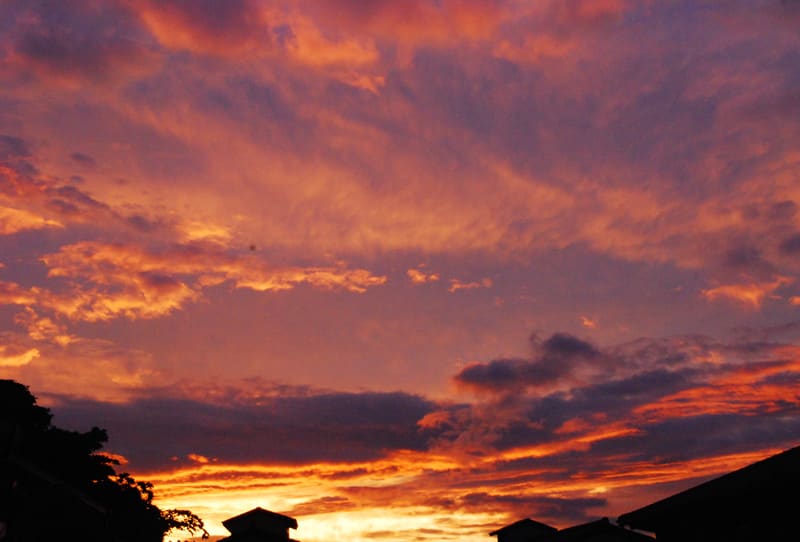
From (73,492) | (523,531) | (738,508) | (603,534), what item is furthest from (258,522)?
(738,508)

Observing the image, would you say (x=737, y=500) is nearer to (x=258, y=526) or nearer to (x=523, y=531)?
(x=523, y=531)

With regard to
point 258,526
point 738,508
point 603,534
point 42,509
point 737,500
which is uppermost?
point 42,509

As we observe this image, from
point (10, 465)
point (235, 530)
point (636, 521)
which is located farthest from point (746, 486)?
point (235, 530)

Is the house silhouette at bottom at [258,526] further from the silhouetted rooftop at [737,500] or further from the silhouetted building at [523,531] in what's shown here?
the silhouetted rooftop at [737,500]

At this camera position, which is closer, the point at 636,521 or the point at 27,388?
the point at 636,521

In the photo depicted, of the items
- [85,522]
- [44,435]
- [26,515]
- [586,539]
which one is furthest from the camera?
[44,435]

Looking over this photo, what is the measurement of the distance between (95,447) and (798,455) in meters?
47.7

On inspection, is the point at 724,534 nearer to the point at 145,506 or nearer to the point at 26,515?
the point at 26,515

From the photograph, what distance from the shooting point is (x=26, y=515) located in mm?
22016

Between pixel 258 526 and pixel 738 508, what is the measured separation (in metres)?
42.8

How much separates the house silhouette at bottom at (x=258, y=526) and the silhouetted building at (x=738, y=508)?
1506 inches

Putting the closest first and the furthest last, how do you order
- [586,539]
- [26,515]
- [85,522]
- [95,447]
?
[26,515] → [85,522] → [586,539] → [95,447]

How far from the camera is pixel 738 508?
19688 mm

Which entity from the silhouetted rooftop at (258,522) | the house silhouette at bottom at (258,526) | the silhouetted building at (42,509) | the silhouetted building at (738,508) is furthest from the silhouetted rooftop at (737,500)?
the silhouetted rooftop at (258,522)
